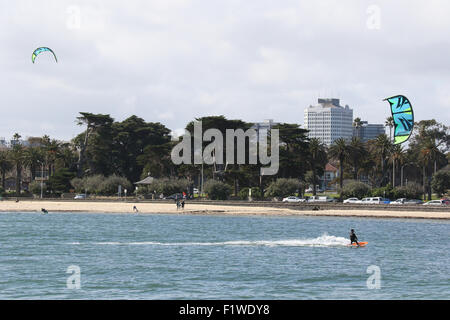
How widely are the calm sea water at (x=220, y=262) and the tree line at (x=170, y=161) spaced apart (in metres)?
43.8

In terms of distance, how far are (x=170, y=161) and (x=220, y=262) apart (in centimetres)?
7844

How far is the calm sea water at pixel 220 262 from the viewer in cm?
2920

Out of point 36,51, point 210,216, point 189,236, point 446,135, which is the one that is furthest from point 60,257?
point 446,135

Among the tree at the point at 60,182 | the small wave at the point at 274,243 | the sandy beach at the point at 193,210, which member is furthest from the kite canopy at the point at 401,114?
the tree at the point at 60,182

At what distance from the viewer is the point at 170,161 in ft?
379

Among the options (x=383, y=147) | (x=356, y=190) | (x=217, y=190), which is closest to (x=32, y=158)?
(x=217, y=190)

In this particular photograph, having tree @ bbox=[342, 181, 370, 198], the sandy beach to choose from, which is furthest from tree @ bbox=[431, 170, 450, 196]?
the sandy beach

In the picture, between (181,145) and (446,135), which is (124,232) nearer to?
(181,145)

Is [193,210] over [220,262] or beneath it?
over

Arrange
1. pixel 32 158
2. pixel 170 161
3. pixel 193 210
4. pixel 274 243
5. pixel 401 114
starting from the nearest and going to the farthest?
pixel 401 114 → pixel 274 243 → pixel 193 210 → pixel 170 161 → pixel 32 158

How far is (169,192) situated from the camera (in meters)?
107

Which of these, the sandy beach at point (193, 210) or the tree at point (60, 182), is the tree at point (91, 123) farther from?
the sandy beach at point (193, 210)

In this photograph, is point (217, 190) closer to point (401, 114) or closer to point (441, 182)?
point (441, 182)

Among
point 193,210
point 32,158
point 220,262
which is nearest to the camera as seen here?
point 220,262
